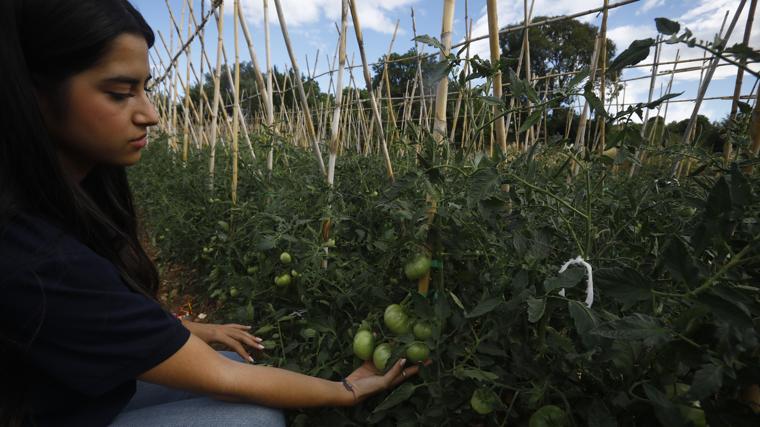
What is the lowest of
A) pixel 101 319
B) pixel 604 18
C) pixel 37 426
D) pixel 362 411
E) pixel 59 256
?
pixel 362 411

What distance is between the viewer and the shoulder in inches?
27.0

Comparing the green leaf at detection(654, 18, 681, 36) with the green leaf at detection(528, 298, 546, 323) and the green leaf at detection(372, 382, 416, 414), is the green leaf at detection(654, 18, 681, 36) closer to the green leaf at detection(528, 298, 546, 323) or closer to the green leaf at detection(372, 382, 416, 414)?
the green leaf at detection(528, 298, 546, 323)

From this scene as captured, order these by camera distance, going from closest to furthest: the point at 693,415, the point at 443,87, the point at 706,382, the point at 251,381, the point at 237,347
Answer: the point at 706,382
the point at 693,415
the point at 251,381
the point at 443,87
the point at 237,347

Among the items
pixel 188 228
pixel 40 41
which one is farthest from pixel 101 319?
pixel 188 228

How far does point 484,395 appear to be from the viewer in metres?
0.76

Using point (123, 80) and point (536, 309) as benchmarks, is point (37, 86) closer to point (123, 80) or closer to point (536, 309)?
point (123, 80)

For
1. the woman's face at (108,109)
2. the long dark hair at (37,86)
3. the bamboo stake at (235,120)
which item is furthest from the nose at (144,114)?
the bamboo stake at (235,120)

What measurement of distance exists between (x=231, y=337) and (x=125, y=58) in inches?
32.2

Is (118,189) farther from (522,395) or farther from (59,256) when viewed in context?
(522,395)

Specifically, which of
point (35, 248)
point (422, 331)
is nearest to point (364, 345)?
point (422, 331)

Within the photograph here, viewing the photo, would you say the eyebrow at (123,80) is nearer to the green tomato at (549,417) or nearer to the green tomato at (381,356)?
the green tomato at (381,356)

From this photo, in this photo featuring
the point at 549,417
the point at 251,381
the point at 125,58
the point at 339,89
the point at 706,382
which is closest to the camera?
the point at 706,382

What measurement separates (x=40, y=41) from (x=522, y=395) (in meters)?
1.06

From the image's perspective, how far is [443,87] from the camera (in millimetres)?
1003
